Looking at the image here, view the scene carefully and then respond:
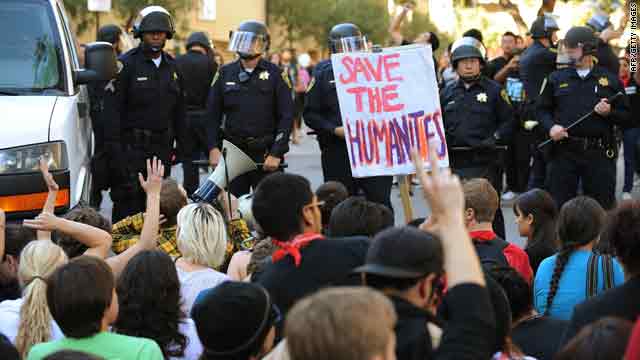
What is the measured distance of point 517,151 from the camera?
15633mm

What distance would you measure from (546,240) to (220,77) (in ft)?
13.8

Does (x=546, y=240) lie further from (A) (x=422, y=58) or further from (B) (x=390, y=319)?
(B) (x=390, y=319)

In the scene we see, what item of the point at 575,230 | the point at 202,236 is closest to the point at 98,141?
the point at 202,236

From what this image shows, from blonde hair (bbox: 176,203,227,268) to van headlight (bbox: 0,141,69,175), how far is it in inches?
105

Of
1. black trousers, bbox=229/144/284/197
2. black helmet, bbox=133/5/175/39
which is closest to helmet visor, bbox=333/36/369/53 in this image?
black trousers, bbox=229/144/284/197

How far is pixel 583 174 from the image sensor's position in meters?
11.1

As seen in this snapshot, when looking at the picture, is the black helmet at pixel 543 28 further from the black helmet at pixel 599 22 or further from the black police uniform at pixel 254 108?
the black police uniform at pixel 254 108

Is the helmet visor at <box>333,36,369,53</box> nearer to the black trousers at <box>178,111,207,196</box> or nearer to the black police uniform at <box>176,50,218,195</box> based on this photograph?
the black trousers at <box>178,111,207,196</box>

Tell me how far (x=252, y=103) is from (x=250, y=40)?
52 cm

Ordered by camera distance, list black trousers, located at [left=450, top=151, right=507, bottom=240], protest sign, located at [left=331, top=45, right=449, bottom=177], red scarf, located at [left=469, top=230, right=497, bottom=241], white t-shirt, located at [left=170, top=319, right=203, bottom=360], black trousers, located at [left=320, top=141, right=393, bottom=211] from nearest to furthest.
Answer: white t-shirt, located at [left=170, top=319, right=203, bottom=360] → red scarf, located at [left=469, top=230, right=497, bottom=241] → protest sign, located at [left=331, top=45, right=449, bottom=177] → black trousers, located at [left=450, top=151, right=507, bottom=240] → black trousers, located at [left=320, top=141, right=393, bottom=211]

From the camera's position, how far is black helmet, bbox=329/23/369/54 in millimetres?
10477

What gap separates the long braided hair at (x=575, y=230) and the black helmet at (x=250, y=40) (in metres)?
4.72

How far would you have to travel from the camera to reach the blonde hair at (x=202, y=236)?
6055 millimetres

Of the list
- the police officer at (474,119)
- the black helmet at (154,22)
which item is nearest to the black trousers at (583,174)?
the police officer at (474,119)
